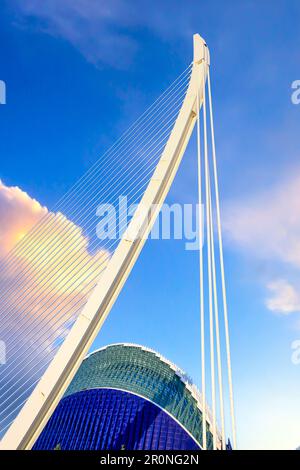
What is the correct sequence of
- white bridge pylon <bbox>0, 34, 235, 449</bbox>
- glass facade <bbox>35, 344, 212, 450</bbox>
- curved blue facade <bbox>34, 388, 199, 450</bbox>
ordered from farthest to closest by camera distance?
glass facade <bbox>35, 344, 212, 450</bbox>, curved blue facade <bbox>34, 388, 199, 450</bbox>, white bridge pylon <bbox>0, 34, 235, 449</bbox>

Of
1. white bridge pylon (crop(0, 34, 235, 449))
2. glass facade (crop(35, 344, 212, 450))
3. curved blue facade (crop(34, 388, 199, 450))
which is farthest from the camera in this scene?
glass facade (crop(35, 344, 212, 450))

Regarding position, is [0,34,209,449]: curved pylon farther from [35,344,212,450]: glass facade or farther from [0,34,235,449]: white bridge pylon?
[35,344,212,450]: glass facade

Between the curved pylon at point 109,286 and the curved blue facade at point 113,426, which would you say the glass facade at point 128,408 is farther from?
the curved pylon at point 109,286

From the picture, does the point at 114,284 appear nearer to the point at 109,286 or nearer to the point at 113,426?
the point at 109,286

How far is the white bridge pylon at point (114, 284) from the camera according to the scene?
30.7 ft

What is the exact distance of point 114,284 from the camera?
11562 millimetres

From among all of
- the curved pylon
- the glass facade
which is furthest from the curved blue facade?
the curved pylon

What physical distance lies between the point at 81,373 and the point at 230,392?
44309 mm

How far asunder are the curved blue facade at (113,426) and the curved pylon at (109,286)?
32139 mm

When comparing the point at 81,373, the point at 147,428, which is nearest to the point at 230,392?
the point at 147,428

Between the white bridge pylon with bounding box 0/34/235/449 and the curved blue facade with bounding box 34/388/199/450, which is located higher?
the curved blue facade with bounding box 34/388/199/450

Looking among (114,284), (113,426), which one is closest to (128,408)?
(113,426)

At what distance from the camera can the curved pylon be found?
935cm

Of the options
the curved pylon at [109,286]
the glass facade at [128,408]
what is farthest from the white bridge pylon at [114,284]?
the glass facade at [128,408]
